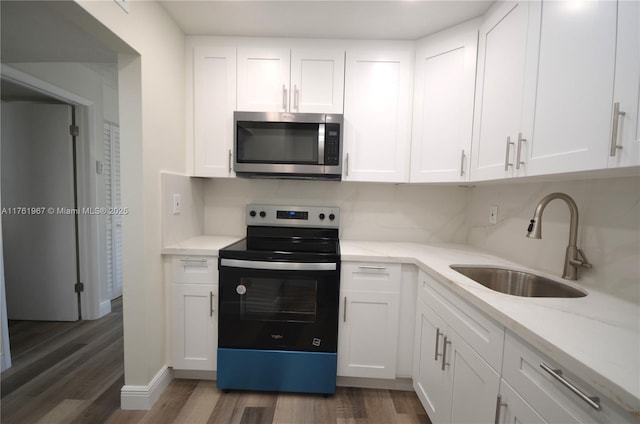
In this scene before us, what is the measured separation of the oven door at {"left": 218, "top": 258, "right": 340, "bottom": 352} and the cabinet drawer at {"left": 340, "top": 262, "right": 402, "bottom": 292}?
3.1 inches

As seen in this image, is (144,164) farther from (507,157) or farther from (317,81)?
(507,157)

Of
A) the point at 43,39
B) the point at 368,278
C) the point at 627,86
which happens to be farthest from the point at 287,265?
the point at 43,39

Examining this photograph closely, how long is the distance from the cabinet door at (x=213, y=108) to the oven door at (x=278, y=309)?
0.73m

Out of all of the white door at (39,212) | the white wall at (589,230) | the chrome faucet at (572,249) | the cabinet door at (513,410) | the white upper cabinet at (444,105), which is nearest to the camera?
the cabinet door at (513,410)

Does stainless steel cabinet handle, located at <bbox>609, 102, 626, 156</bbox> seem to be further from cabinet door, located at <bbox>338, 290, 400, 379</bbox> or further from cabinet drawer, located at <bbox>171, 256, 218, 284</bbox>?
cabinet drawer, located at <bbox>171, 256, 218, 284</bbox>

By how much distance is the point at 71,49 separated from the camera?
1.64 meters

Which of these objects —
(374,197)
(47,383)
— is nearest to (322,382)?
(374,197)

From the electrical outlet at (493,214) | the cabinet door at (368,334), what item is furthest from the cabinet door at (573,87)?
the cabinet door at (368,334)

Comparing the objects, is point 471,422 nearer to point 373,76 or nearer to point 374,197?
point 374,197

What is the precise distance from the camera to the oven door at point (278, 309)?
150 centimetres

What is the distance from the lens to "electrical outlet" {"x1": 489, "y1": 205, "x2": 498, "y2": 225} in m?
1.70

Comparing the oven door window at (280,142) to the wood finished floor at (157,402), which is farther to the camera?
the oven door window at (280,142)

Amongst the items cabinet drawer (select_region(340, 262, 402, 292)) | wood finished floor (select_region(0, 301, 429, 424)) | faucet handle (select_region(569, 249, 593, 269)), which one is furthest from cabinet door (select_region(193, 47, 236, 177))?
faucet handle (select_region(569, 249, 593, 269))

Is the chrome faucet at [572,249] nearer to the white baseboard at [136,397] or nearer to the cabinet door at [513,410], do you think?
the cabinet door at [513,410]
